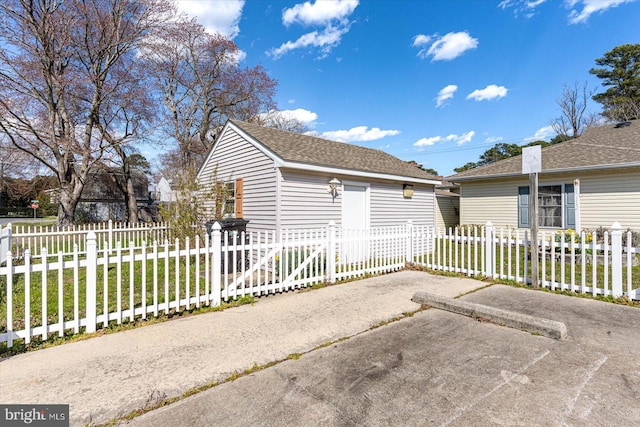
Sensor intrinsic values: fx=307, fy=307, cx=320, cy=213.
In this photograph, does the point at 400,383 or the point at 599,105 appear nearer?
the point at 400,383

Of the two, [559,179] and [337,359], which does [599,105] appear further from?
[337,359]

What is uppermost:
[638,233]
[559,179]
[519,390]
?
[559,179]

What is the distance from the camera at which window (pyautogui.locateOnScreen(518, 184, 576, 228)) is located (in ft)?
35.9

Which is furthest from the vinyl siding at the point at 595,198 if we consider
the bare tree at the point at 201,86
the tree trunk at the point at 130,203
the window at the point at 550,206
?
the tree trunk at the point at 130,203

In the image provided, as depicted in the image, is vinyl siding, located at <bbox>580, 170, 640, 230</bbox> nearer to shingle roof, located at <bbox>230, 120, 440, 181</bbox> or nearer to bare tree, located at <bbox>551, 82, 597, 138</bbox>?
shingle roof, located at <bbox>230, 120, 440, 181</bbox>

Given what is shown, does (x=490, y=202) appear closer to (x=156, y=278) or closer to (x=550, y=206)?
(x=550, y=206)

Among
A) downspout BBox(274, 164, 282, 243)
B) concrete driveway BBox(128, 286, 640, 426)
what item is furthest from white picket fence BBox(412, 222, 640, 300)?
downspout BBox(274, 164, 282, 243)

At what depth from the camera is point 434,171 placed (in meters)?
47.2

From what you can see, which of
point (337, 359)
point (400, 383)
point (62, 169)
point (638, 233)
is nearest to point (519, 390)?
point (400, 383)

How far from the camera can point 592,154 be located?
11008 millimetres

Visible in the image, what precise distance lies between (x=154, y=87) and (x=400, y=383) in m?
24.9

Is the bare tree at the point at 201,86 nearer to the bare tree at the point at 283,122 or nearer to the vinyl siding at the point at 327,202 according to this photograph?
the bare tree at the point at 283,122

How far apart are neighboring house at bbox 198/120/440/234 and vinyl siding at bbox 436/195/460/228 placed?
21.2ft

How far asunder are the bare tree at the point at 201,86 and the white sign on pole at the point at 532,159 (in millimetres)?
21481
